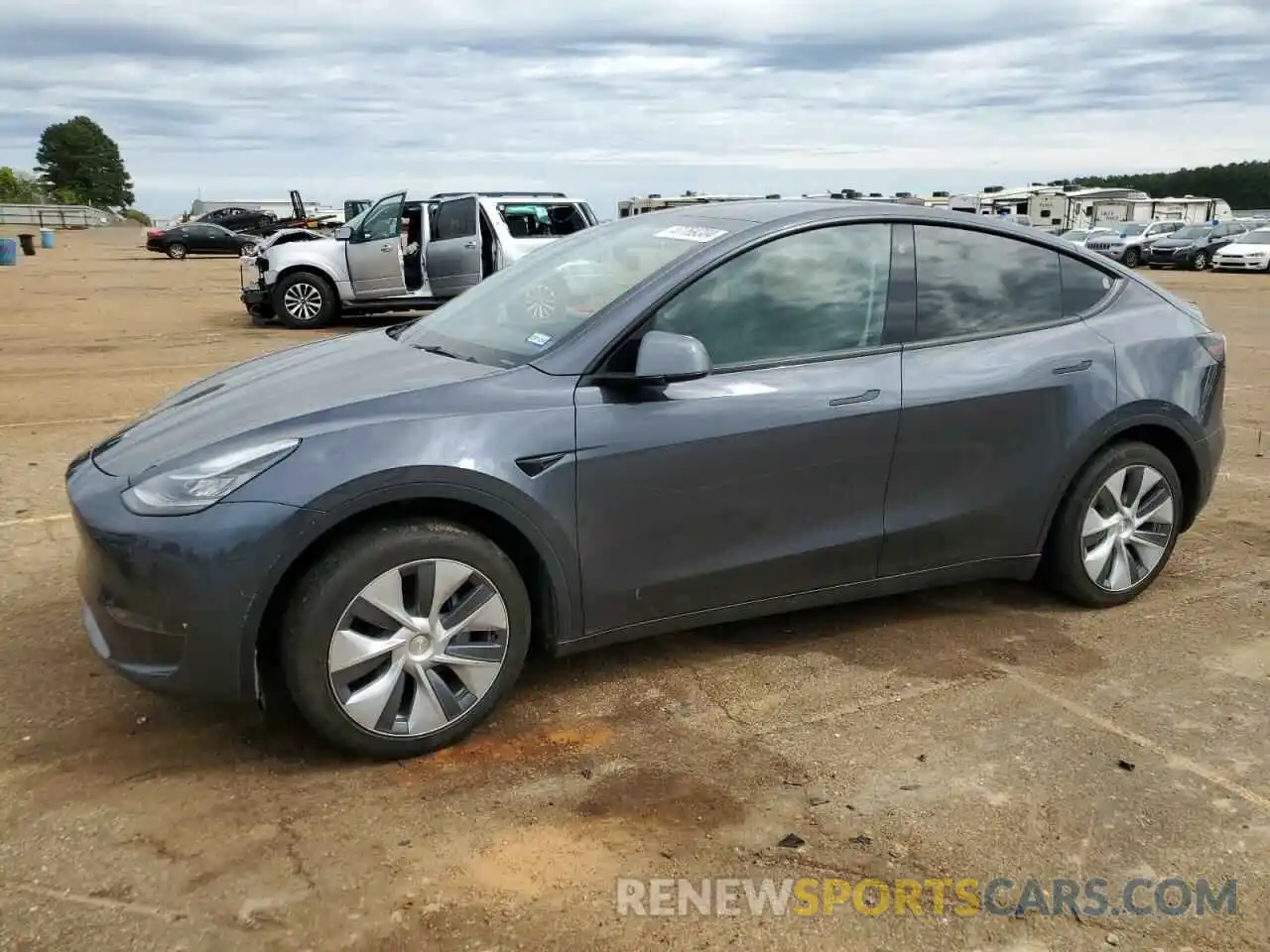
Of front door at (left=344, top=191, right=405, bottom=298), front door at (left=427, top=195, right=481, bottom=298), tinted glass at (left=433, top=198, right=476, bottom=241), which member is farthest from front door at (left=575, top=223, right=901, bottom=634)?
front door at (left=344, top=191, right=405, bottom=298)

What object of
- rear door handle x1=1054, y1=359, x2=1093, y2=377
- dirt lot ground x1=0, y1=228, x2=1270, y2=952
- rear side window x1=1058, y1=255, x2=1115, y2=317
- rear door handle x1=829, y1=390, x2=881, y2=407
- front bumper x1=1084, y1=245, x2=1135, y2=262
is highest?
rear side window x1=1058, y1=255, x2=1115, y2=317

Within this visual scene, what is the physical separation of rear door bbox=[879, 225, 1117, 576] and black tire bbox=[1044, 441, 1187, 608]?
5.2 inches

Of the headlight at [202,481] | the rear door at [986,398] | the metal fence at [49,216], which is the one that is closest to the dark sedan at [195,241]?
Answer: the metal fence at [49,216]

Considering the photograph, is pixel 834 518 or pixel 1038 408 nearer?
pixel 834 518

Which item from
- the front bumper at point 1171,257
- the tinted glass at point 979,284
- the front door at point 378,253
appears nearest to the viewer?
the tinted glass at point 979,284

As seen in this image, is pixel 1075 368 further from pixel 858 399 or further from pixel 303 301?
pixel 303 301

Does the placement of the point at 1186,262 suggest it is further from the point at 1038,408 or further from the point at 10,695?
the point at 10,695

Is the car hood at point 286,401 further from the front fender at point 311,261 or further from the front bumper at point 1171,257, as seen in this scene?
the front bumper at point 1171,257

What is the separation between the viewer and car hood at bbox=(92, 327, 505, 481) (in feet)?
10.4

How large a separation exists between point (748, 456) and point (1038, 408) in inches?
50.3

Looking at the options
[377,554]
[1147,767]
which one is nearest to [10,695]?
[377,554]

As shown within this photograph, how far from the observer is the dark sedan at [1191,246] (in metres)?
33.6

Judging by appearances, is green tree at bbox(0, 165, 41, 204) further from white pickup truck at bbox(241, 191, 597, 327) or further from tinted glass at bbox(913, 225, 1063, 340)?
tinted glass at bbox(913, 225, 1063, 340)

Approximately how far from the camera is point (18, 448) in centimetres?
716
